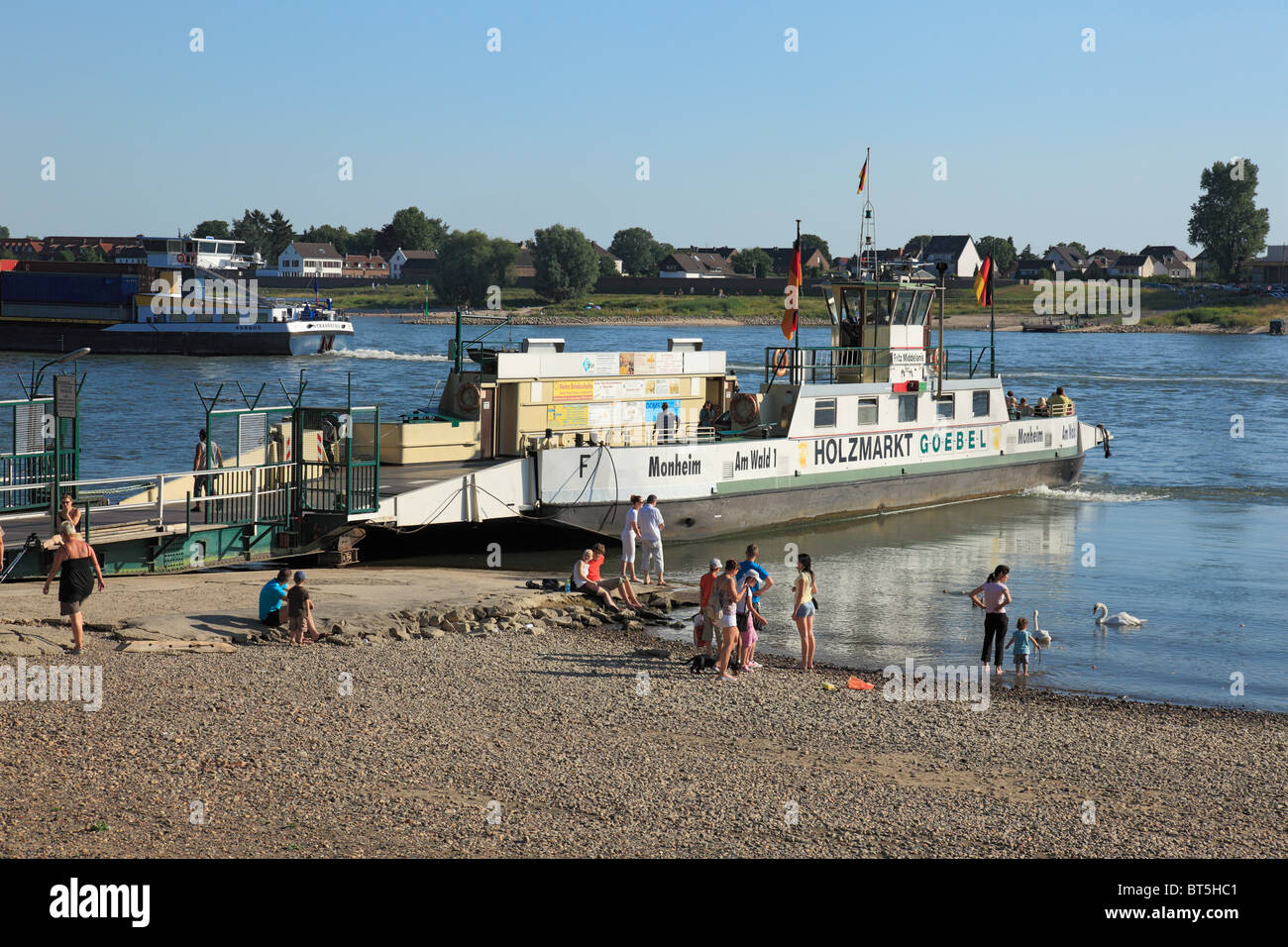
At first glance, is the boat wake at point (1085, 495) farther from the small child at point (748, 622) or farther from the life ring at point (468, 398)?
the small child at point (748, 622)

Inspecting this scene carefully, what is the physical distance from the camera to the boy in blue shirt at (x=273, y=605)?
17.8 meters

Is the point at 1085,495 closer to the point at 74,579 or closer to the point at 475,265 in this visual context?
the point at 74,579

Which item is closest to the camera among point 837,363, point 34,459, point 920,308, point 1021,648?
point 1021,648

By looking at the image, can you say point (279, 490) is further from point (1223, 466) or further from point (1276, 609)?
point (1223, 466)

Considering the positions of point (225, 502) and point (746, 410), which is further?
point (746, 410)

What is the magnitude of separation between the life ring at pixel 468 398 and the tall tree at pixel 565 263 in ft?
458

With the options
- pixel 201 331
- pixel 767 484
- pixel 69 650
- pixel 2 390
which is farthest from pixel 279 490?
pixel 201 331

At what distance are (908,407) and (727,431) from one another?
5496 mm

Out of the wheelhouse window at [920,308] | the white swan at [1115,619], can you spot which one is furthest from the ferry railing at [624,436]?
the white swan at [1115,619]

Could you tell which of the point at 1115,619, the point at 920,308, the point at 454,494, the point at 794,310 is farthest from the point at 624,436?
the point at 1115,619

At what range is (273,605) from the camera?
1781 centimetres

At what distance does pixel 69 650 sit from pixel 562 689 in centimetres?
578

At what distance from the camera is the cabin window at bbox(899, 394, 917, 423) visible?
33125 millimetres
